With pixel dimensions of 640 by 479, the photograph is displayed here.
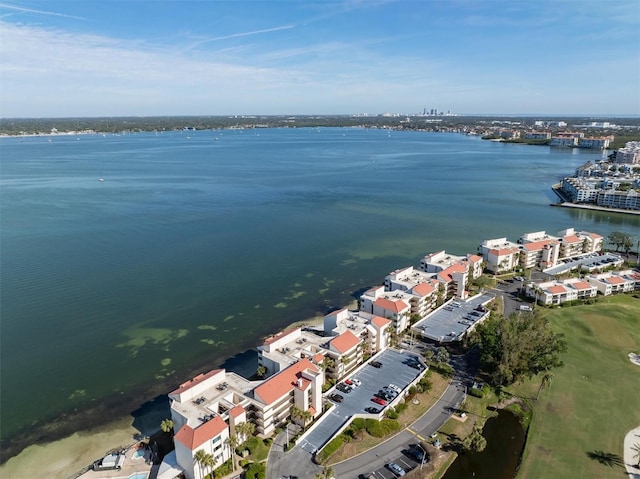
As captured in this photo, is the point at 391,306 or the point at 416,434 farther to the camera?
the point at 391,306

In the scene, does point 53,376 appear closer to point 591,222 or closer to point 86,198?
point 86,198

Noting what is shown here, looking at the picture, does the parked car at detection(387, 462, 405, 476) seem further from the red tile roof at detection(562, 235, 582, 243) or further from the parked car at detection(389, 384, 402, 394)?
the red tile roof at detection(562, 235, 582, 243)

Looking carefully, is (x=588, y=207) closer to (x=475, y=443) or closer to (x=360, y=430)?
(x=475, y=443)

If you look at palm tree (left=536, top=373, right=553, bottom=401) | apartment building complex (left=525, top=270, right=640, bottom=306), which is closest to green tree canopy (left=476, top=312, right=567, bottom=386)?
palm tree (left=536, top=373, right=553, bottom=401)

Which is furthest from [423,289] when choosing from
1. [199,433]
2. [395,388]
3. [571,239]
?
[571,239]

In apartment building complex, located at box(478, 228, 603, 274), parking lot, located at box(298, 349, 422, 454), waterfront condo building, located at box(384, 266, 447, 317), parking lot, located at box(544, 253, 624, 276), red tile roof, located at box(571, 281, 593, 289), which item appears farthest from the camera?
parking lot, located at box(544, 253, 624, 276)
